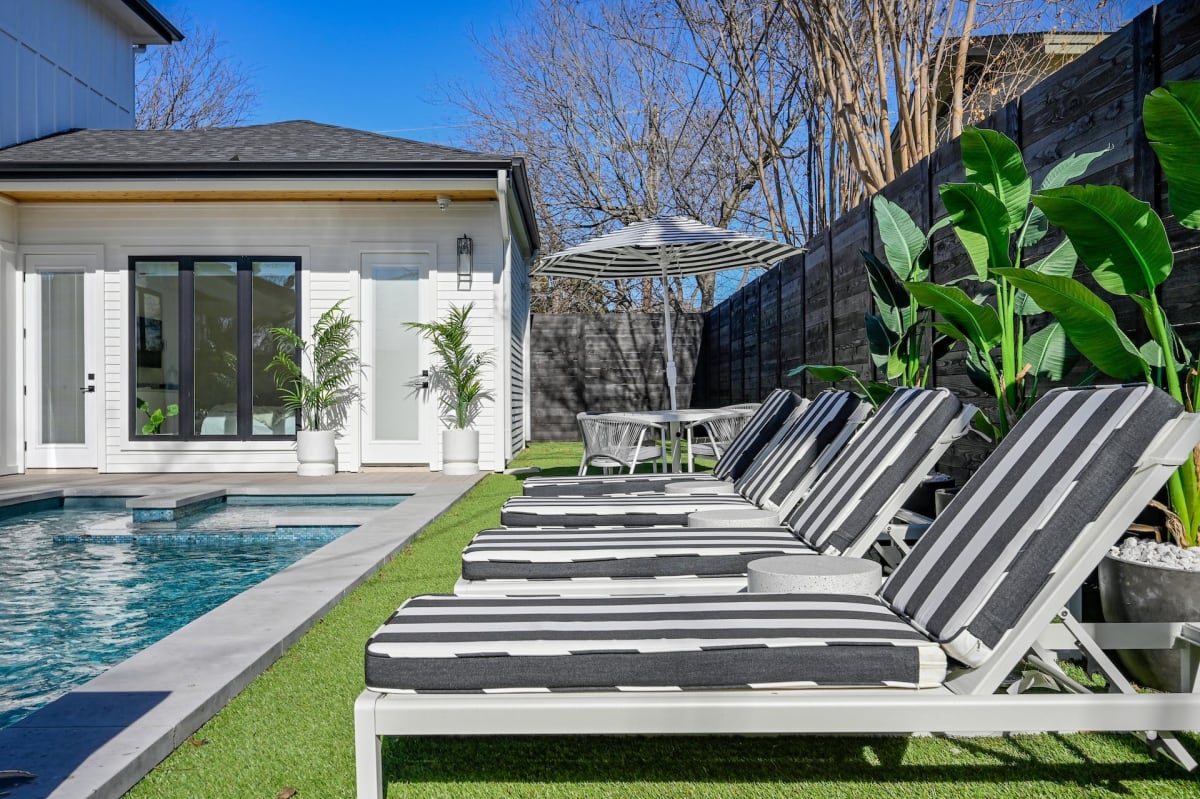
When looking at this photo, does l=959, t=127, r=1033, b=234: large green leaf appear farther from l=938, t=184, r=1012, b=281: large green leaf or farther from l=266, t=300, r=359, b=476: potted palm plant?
l=266, t=300, r=359, b=476: potted palm plant

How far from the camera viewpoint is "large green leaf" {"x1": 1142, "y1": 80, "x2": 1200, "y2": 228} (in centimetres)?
242

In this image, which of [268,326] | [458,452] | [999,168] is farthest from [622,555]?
[268,326]

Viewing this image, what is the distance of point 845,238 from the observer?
6859 millimetres

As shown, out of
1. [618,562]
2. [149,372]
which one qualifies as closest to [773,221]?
[149,372]

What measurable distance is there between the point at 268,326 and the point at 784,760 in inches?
358

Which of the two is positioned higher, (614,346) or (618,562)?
(614,346)

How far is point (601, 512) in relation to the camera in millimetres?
3840

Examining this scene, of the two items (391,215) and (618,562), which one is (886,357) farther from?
(391,215)

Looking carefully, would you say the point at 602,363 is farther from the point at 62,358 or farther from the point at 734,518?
the point at 734,518

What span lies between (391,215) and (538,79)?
36.8 feet

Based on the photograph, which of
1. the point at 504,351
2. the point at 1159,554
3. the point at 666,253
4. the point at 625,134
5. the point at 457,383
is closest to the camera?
the point at 1159,554

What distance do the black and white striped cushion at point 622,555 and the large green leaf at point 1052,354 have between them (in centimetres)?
133

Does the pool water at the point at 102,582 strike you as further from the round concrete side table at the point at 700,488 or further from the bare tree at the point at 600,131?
the bare tree at the point at 600,131

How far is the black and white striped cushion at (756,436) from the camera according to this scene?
504 centimetres
